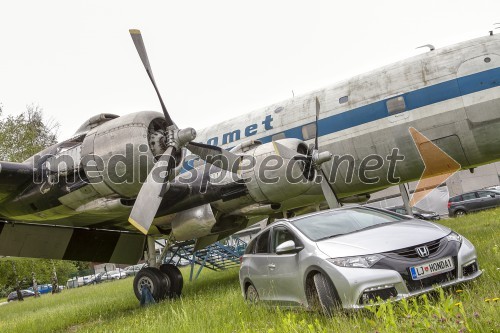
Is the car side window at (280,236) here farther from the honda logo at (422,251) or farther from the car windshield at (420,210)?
the car windshield at (420,210)

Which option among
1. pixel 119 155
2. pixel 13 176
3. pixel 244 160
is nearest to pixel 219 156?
pixel 244 160

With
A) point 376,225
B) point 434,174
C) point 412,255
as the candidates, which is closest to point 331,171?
point 434,174

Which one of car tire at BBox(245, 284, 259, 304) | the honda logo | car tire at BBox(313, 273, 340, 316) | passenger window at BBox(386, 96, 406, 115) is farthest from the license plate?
passenger window at BBox(386, 96, 406, 115)

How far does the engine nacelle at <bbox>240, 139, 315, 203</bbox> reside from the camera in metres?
10.0

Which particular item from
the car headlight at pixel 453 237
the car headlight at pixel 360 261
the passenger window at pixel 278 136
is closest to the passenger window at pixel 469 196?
the passenger window at pixel 278 136

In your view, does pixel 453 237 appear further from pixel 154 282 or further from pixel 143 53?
pixel 154 282

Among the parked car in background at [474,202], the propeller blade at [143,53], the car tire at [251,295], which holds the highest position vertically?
the propeller blade at [143,53]

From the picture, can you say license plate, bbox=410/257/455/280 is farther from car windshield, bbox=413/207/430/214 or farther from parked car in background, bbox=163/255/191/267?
car windshield, bbox=413/207/430/214

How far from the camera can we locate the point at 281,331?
16.2ft

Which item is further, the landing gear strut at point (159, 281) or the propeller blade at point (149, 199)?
the landing gear strut at point (159, 281)

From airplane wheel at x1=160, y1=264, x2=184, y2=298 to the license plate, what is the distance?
827cm

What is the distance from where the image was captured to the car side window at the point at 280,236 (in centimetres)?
688

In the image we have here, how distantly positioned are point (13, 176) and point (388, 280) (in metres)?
7.94

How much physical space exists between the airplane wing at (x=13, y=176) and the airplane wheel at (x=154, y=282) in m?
4.03
